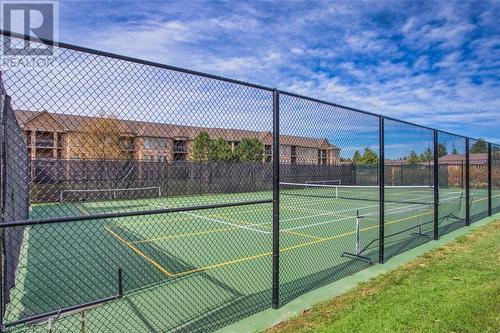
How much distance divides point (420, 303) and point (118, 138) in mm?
4547

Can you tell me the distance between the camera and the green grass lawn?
3.89 metres

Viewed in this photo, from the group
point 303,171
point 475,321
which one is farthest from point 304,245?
point 475,321

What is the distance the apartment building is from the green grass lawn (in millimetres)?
2379

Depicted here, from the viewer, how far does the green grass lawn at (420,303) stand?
3.89 metres

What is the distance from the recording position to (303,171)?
7.76 m

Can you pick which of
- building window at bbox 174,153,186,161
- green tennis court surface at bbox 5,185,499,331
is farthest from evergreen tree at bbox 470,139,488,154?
building window at bbox 174,153,186,161

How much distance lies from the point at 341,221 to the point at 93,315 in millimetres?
9658

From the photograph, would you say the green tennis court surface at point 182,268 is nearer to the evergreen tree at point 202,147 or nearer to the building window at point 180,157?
the building window at point 180,157

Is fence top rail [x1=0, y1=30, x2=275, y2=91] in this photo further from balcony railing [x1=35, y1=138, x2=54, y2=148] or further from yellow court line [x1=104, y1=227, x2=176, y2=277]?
yellow court line [x1=104, y1=227, x2=176, y2=277]

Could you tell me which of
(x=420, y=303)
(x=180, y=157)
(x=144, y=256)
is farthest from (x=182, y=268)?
(x=420, y=303)

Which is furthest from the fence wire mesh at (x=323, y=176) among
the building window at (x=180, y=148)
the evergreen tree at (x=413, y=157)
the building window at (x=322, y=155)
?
the evergreen tree at (x=413, y=157)

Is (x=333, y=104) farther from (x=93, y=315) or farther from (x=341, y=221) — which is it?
(x=341, y=221)

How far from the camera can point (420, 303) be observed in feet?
14.8

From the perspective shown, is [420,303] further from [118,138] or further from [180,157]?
[118,138]
